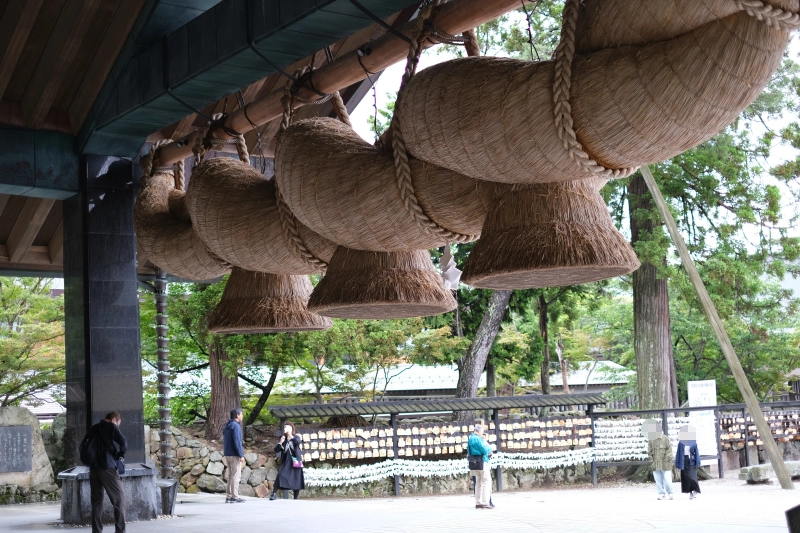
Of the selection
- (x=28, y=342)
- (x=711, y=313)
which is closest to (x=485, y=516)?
(x=711, y=313)

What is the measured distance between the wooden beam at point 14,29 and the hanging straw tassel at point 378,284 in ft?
11.3

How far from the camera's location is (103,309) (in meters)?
6.43

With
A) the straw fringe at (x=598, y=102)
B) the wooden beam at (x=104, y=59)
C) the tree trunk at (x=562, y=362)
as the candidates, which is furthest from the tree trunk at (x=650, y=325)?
the straw fringe at (x=598, y=102)

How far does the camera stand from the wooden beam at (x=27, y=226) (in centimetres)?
769

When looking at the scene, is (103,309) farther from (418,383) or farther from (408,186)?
(418,383)

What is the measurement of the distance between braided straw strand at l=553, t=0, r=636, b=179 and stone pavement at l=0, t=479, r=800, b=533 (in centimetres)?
503

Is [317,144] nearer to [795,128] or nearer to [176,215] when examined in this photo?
[176,215]

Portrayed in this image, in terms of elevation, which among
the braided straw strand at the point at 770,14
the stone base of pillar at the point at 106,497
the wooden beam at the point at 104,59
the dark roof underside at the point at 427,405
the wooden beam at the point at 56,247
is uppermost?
the wooden beam at the point at 104,59

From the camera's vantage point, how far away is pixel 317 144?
2.69m

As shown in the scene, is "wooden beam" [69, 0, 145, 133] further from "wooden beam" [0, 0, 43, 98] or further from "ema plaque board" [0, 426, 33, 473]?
"ema plaque board" [0, 426, 33, 473]

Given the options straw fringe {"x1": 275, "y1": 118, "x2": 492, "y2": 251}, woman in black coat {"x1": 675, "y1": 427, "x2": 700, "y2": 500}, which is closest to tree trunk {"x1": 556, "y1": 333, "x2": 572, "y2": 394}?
woman in black coat {"x1": 675, "y1": 427, "x2": 700, "y2": 500}

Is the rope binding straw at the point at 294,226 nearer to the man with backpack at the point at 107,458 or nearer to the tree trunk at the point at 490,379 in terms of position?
the man with backpack at the point at 107,458

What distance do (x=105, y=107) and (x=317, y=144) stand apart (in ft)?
11.4

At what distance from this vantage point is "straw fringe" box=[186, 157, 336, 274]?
9.78 ft
